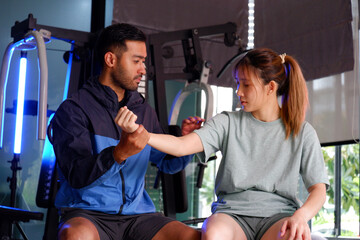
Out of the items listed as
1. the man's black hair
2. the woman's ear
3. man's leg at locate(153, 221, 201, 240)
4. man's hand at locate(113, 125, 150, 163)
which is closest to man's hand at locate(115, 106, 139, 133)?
man's hand at locate(113, 125, 150, 163)

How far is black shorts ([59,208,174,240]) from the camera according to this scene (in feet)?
5.93

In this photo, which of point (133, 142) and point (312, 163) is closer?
point (133, 142)

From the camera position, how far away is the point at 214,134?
186 centimetres

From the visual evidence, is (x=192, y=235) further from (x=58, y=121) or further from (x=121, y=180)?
(x=58, y=121)

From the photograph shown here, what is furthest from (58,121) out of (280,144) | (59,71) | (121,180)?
(59,71)

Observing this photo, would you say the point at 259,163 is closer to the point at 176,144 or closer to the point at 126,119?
the point at 176,144

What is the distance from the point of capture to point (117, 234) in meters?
1.85

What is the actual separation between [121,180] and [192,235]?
1.24ft

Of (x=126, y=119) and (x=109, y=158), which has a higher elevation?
(x=126, y=119)

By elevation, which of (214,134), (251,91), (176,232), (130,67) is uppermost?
(130,67)

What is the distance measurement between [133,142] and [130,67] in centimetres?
68

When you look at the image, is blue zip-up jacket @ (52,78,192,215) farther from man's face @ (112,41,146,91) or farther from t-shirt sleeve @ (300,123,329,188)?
t-shirt sleeve @ (300,123,329,188)

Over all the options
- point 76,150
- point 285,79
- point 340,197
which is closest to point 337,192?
point 340,197

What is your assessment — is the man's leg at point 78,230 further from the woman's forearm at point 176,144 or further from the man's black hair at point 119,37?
the man's black hair at point 119,37
